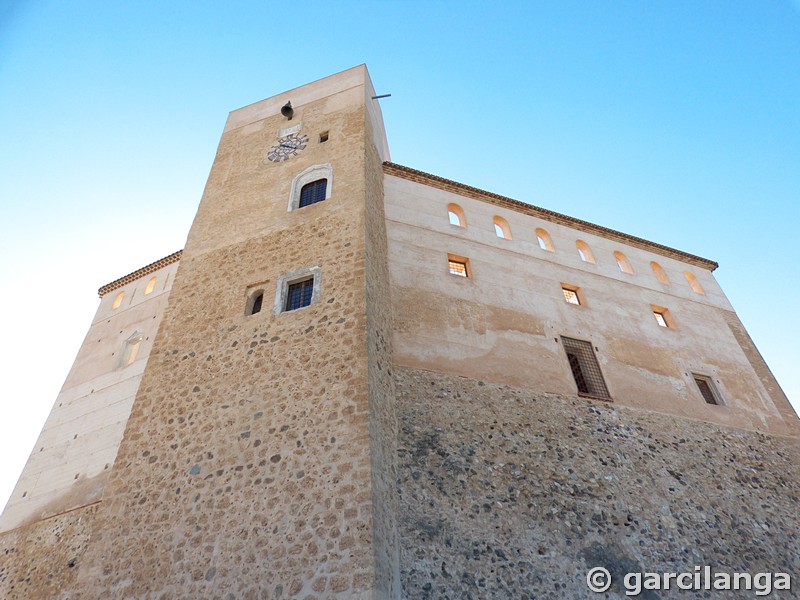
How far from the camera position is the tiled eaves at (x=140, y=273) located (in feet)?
45.4

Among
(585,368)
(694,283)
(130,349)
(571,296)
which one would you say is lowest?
(585,368)

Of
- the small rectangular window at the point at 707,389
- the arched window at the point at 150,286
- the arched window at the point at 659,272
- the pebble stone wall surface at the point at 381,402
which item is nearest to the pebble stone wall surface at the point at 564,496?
the pebble stone wall surface at the point at 381,402

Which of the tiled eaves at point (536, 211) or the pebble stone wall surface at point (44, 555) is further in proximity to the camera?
the tiled eaves at point (536, 211)

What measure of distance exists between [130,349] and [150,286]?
2029mm

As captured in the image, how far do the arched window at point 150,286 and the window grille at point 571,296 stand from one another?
1002 cm

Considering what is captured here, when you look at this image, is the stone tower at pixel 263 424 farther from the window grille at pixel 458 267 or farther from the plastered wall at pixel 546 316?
the window grille at pixel 458 267

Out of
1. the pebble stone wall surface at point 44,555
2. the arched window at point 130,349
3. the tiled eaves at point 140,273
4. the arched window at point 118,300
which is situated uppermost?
the tiled eaves at point 140,273

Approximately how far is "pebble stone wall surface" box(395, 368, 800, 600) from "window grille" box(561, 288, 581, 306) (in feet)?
8.73

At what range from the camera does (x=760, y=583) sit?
7.89 meters

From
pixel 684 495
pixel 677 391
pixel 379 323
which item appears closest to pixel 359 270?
pixel 379 323

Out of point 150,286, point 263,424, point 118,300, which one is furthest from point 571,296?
point 118,300

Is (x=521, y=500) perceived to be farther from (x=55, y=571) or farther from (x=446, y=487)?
(x=55, y=571)

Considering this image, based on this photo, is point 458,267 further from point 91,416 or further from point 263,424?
point 91,416

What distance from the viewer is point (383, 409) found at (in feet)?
22.3
